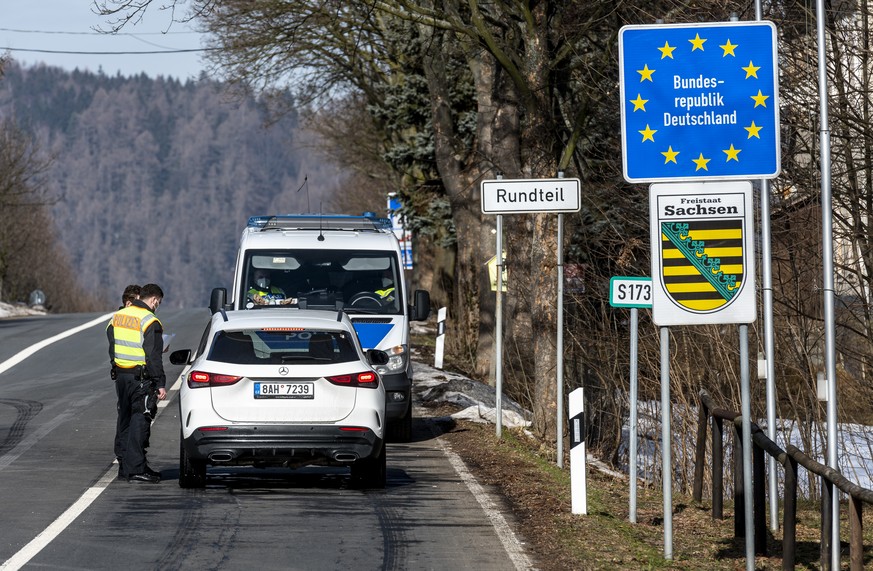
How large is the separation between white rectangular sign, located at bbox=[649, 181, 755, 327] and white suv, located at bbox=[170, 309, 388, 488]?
161 inches

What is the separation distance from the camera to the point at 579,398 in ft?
37.6

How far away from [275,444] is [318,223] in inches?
228

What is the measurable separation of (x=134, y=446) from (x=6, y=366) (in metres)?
13.7

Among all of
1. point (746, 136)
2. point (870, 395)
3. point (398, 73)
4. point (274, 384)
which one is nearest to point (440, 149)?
point (398, 73)

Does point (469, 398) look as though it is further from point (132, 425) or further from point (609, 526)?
point (609, 526)

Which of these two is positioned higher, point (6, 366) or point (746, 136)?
point (746, 136)

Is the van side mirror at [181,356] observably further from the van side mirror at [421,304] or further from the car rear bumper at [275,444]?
the van side mirror at [421,304]

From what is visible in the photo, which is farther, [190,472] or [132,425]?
[132,425]

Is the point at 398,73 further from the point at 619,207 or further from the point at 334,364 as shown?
the point at 334,364

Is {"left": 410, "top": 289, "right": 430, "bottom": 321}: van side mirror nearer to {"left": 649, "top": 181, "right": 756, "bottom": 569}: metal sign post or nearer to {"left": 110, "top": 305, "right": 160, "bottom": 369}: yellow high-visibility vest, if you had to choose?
{"left": 110, "top": 305, "right": 160, "bottom": 369}: yellow high-visibility vest

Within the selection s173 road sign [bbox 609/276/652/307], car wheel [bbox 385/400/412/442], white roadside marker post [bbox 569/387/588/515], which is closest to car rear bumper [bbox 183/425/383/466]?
white roadside marker post [bbox 569/387/588/515]

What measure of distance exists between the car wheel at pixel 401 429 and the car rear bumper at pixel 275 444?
4446 mm

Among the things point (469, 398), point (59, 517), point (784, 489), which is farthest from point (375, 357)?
point (469, 398)

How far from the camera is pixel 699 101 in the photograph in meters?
8.63
